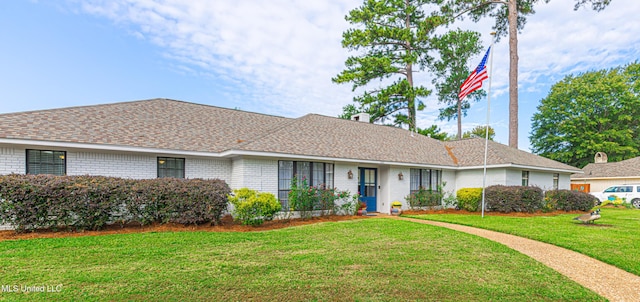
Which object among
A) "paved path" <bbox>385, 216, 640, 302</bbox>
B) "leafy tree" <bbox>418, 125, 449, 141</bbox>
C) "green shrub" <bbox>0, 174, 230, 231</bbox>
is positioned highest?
"leafy tree" <bbox>418, 125, 449, 141</bbox>

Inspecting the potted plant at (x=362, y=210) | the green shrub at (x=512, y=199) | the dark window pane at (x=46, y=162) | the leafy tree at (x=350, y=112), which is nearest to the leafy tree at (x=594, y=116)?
the leafy tree at (x=350, y=112)

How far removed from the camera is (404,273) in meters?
5.05

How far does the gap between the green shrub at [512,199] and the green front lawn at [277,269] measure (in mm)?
8017

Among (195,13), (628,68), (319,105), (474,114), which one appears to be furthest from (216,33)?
(628,68)

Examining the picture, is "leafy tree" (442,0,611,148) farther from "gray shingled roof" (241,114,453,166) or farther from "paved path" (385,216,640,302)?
"paved path" (385,216,640,302)

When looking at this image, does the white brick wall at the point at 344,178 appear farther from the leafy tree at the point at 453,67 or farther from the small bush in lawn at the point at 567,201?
the leafy tree at the point at 453,67

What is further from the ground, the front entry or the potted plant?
the front entry

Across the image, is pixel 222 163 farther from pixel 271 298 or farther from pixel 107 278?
pixel 271 298

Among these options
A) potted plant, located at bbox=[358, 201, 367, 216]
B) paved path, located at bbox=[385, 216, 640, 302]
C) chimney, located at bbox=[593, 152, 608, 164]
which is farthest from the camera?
chimney, located at bbox=[593, 152, 608, 164]

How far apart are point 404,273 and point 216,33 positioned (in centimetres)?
1303

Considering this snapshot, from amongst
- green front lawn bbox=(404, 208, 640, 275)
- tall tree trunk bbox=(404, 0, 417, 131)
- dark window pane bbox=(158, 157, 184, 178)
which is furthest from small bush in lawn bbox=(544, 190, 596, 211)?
dark window pane bbox=(158, 157, 184, 178)

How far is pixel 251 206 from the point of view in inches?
373

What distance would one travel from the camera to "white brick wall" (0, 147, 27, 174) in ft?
27.5

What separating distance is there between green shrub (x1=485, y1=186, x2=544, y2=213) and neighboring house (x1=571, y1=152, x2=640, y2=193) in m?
15.9
